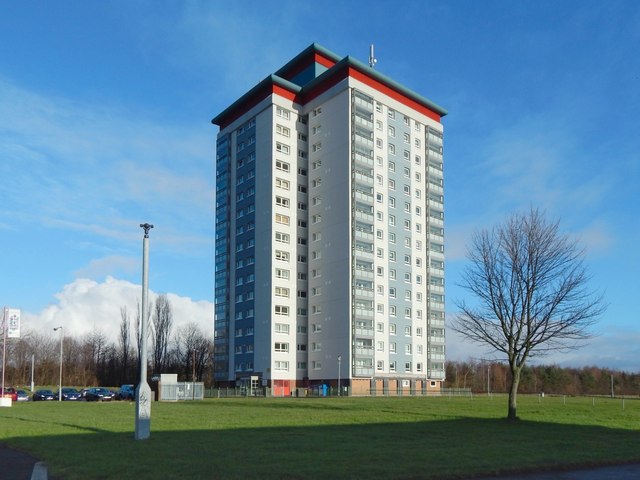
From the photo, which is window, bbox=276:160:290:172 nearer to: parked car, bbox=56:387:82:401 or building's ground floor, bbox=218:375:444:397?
building's ground floor, bbox=218:375:444:397

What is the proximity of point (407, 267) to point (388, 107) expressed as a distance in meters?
25.0

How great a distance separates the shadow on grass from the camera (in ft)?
50.3

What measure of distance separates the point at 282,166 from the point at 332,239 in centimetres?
1375

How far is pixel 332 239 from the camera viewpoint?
98188 millimetres

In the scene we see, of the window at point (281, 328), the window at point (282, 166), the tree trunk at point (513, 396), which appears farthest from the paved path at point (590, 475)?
the window at point (282, 166)

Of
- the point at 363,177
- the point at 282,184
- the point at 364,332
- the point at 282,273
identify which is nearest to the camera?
the point at 364,332

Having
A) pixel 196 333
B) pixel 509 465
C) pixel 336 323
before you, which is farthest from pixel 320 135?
pixel 509 465

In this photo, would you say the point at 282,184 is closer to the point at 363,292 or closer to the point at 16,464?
the point at 363,292

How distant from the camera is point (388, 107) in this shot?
105 meters

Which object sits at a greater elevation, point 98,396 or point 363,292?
point 363,292

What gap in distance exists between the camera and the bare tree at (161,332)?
5197 inches

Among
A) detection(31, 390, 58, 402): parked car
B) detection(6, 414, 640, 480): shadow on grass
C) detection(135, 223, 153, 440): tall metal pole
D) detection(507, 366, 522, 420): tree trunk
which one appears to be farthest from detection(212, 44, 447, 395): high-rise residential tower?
→ detection(135, 223, 153, 440): tall metal pole

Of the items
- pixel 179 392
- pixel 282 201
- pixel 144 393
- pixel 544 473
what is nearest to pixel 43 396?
pixel 179 392

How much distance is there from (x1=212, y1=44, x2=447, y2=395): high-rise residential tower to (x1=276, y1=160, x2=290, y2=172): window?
0.53 feet
